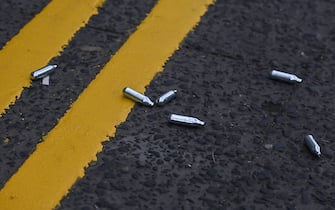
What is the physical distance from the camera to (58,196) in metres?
2.10

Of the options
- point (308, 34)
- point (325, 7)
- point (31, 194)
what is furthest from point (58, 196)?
point (325, 7)

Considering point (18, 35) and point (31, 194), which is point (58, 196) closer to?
point (31, 194)

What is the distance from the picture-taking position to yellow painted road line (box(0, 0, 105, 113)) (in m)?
2.55

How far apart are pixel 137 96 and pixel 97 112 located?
0.51 feet

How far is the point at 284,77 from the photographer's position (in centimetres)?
267

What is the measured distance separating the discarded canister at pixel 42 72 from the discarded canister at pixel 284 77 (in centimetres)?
83

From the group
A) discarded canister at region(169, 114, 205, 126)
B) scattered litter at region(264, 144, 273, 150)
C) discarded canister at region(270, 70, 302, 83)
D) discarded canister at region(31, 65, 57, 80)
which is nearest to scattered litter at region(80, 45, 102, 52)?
discarded canister at region(31, 65, 57, 80)

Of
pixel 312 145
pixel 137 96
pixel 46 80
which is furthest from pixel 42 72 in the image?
pixel 312 145

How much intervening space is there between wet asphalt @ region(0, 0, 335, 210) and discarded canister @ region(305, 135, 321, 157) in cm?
2

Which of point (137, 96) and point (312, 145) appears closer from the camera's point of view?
point (312, 145)

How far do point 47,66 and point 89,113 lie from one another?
0.99ft

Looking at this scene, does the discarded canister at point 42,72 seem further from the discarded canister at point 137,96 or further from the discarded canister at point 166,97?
the discarded canister at point 166,97

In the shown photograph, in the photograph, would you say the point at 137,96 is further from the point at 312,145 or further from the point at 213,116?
the point at 312,145

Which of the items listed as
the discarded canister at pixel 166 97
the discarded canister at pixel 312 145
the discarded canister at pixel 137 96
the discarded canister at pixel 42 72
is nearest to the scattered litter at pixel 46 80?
the discarded canister at pixel 42 72
